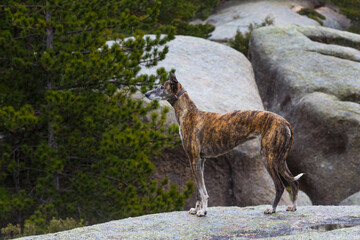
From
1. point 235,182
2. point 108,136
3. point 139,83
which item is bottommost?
point 235,182

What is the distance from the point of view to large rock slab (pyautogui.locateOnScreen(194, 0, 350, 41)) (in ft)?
84.9

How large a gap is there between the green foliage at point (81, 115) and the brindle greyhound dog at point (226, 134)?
10.6 feet

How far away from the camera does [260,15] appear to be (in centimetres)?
2758

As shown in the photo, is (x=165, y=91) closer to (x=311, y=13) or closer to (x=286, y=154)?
(x=286, y=154)

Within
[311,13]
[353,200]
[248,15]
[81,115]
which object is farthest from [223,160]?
[311,13]

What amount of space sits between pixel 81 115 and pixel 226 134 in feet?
16.5

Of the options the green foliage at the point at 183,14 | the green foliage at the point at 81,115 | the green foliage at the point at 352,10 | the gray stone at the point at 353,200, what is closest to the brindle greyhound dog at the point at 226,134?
the green foliage at the point at 81,115

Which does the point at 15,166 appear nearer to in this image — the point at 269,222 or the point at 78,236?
the point at 78,236

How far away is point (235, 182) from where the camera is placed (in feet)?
39.0

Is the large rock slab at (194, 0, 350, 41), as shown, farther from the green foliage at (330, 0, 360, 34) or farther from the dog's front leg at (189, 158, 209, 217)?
the dog's front leg at (189, 158, 209, 217)

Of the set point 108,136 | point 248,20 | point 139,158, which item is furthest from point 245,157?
point 248,20

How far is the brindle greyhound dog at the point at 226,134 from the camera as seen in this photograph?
6.03 metres

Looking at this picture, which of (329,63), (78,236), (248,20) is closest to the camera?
(78,236)

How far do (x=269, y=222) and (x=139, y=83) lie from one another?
5.96m
